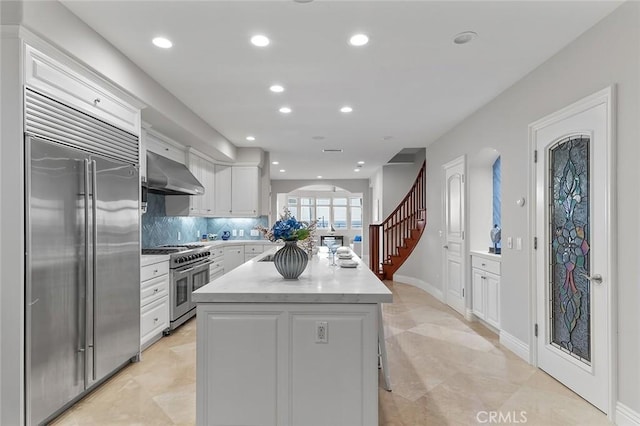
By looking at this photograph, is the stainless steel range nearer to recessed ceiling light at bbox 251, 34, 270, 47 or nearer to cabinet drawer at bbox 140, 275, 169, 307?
cabinet drawer at bbox 140, 275, 169, 307

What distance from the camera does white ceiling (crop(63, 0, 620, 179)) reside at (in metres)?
2.39

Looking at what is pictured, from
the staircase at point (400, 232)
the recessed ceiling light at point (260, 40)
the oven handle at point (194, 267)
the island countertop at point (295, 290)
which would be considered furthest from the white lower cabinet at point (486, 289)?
the oven handle at point (194, 267)

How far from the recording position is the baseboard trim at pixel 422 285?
6.25 metres

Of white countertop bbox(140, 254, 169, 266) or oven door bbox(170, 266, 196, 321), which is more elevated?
white countertop bbox(140, 254, 169, 266)

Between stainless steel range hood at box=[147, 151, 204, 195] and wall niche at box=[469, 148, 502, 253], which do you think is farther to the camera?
wall niche at box=[469, 148, 502, 253]

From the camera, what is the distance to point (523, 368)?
329 cm

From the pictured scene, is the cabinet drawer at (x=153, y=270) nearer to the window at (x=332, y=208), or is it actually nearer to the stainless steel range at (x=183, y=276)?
the stainless steel range at (x=183, y=276)

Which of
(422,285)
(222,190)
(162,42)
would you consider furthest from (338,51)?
(422,285)

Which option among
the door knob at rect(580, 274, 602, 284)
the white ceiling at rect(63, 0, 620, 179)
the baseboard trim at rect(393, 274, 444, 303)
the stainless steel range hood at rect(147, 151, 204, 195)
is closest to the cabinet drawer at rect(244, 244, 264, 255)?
the stainless steel range hood at rect(147, 151, 204, 195)

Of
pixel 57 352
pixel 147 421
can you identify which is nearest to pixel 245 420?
pixel 147 421

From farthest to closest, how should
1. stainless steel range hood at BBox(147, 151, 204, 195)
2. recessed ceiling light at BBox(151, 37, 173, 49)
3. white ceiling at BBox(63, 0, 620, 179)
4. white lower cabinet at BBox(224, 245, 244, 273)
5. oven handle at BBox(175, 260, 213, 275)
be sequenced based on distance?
white lower cabinet at BBox(224, 245, 244, 273), oven handle at BBox(175, 260, 213, 275), stainless steel range hood at BBox(147, 151, 204, 195), recessed ceiling light at BBox(151, 37, 173, 49), white ceiling at BBox(63, 0, 620, 179)

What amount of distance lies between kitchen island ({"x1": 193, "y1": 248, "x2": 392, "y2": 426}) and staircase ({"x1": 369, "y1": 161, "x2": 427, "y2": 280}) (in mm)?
5349

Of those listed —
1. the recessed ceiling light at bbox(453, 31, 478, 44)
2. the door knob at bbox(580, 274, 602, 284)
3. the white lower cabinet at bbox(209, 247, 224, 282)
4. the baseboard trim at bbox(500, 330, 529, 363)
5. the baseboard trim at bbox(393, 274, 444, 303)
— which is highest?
the recessed ceiling light at bbox(453, 31, 478, 44)
